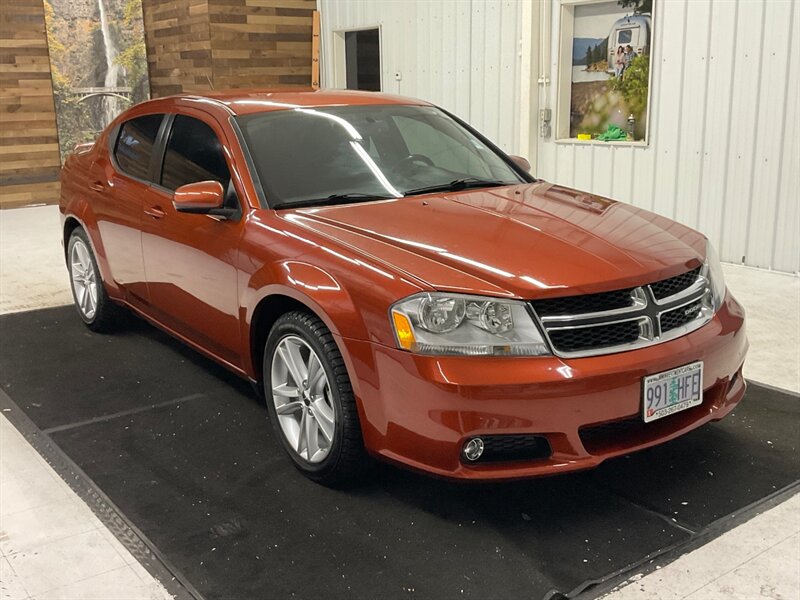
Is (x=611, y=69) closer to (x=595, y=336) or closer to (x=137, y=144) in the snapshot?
(x=137, y=144)

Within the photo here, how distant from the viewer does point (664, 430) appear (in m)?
2.69

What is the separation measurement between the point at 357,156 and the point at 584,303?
4.47 feet

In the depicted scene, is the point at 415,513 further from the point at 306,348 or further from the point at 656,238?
the point at 656,238

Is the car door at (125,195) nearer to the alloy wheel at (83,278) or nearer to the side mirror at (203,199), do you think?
the alloy wheel at (83,278)

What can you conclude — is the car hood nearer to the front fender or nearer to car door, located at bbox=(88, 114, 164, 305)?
the front fender

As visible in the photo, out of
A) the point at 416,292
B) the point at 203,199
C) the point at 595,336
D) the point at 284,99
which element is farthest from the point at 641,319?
the point at 284,99

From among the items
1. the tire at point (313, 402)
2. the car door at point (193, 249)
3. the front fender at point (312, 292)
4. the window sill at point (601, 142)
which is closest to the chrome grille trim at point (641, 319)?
the front fender at point (312, 292)

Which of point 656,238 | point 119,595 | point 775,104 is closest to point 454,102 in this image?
point 775,104

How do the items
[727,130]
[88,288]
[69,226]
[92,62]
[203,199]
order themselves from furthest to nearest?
[92,62] → [727,130] → [69,226] → [88,288] → [203,199]

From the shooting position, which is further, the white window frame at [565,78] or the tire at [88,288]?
the white window frame at [565,78]

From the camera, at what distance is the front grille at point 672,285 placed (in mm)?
2723

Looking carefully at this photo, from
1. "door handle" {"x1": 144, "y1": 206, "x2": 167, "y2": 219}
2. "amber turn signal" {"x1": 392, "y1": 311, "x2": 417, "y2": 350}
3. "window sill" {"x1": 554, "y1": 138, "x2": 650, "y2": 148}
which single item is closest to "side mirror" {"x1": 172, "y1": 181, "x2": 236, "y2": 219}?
"door handle" {"x1": 144, "y1": 206, "x2": 167, "y2": 219}

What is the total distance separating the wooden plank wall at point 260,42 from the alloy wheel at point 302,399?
835cm

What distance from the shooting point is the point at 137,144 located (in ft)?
14.1
